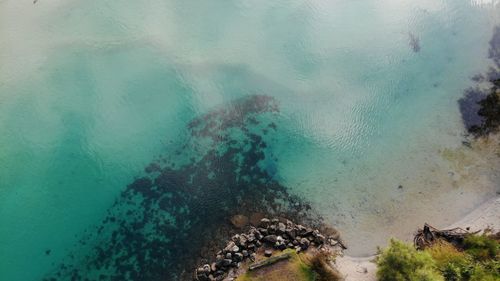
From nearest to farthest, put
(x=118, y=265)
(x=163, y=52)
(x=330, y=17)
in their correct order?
1. (x=118, y=265)
2. (x=163, y=52)
3. (x=330, y=17)

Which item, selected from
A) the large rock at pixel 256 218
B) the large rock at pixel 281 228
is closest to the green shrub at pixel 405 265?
the large rock at pixel 281 228

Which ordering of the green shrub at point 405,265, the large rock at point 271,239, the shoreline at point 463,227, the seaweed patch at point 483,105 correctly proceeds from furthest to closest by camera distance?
the seaweed patch at point 483,105, the large rock at point 271,239, the shoreline at point 463,227, the green shrub at point 405,265

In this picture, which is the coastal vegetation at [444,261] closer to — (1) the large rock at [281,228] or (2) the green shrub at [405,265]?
(2) the green shrub at [405,265]

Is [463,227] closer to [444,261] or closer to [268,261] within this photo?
[444,261]

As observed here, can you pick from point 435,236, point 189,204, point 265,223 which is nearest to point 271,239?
point 265,223

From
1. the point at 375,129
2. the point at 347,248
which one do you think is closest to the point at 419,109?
the point at 375,129

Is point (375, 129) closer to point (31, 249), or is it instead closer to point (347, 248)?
point (347, 248)

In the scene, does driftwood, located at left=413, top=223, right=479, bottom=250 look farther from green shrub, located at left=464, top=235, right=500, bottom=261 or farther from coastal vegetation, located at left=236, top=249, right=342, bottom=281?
coastal vegetation, located at left=236, top=249, right=342, bottom=281
